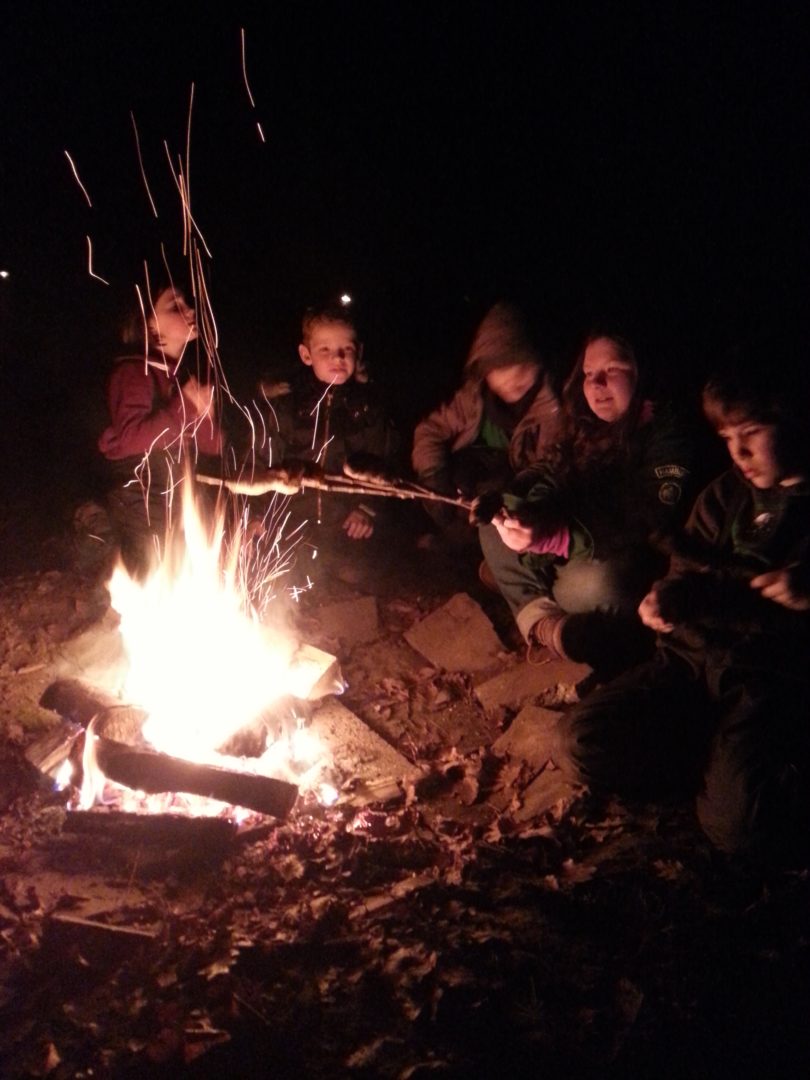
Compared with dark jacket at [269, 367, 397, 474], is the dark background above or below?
above

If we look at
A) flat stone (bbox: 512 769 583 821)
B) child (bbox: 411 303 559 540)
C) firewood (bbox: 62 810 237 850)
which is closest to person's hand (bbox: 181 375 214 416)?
child (bbox: 411 303 559 540)

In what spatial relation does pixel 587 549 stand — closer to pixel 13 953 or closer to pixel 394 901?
pixel 394 901

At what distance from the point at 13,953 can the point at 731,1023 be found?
2.41m

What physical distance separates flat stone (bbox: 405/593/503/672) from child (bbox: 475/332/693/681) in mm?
460

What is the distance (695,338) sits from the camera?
6.29 meters

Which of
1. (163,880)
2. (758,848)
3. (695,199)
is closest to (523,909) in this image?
(758,848)

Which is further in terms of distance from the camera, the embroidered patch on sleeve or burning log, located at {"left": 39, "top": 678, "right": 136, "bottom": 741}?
the embroidered patch on sleeve

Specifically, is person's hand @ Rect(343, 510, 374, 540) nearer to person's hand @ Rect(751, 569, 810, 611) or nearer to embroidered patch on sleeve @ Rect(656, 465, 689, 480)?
embroidered patch on sleeve @ Rect(656, 465, 689, 480)

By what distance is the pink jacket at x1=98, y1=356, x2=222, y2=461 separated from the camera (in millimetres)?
5031

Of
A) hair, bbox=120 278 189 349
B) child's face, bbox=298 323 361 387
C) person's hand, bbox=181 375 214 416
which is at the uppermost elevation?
hair, bbox=120 278 189 349

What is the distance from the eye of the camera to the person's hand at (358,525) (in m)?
5.71

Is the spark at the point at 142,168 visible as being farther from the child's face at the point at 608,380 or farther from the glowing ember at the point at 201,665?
the child's face at the point at 608,380

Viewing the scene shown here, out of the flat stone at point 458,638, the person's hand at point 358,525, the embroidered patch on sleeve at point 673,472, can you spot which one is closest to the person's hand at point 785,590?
the embroidered patch on sleeve at point 673,472

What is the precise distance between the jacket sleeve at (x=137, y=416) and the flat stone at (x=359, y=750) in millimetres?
2127
